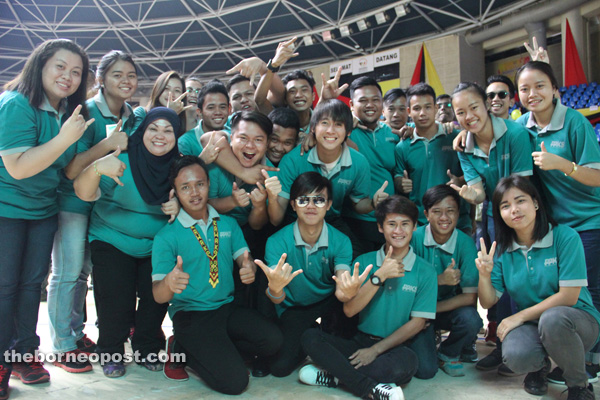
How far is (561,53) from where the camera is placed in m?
10.7

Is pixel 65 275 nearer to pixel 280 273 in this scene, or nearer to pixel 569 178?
pixel 280 273

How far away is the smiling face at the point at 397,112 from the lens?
12.7ft

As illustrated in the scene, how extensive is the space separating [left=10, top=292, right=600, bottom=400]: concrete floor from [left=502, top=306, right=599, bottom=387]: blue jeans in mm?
184

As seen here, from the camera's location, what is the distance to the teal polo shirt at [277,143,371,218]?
9.90 ft

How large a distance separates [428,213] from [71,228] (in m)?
2.30

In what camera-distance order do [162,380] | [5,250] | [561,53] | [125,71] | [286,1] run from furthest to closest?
[286,1] → [561,53] → [125,71] → [162,380] → [5,250]

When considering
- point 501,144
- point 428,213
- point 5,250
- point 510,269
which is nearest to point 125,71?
point 5,250

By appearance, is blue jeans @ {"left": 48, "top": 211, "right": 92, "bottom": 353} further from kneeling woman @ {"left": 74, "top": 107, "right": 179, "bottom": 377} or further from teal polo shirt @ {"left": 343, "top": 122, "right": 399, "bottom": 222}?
teal polo shirt @ {"left": 343, "top": 122, "right": 399, "bottom": 222}

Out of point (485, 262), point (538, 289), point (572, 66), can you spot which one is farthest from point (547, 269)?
point (572, 66)

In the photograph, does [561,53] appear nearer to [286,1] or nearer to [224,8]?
[286,1]

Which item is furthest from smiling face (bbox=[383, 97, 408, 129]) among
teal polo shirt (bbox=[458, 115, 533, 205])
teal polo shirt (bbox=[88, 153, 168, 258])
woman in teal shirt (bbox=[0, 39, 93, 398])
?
woman in teal shirt (bbox=[0, 39, 93, 398])

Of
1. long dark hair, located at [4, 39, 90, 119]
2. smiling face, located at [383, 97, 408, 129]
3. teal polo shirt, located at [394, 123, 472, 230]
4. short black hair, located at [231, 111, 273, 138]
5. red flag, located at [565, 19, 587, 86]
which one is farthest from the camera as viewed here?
red flag, located at [565, 19, 587, 86]

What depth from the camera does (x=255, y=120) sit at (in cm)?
294

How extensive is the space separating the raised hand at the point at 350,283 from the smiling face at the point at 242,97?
181 cm
